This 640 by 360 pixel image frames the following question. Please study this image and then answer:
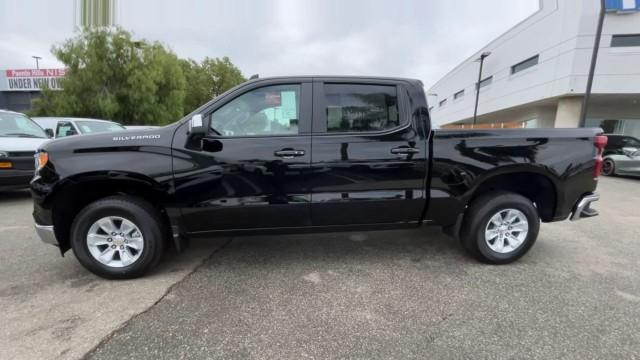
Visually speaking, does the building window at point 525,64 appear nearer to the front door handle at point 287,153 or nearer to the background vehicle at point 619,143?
the background vehicle at point 619,143

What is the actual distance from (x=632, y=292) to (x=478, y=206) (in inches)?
55.8

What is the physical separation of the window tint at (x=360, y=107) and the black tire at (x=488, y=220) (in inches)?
49.7

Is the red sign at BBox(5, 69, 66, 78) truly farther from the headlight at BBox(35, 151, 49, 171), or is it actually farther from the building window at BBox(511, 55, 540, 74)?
the building window at BBox(511, 55, 540, 74)

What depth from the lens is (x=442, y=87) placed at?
146 feet

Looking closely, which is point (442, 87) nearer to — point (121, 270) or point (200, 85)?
point (200, 85)

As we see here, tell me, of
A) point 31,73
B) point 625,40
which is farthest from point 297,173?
point 31,73

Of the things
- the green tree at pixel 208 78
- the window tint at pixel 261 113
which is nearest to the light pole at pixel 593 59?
the window tint at pixel 261 113

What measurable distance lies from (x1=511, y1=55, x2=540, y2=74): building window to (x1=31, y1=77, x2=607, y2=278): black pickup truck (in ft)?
78.4

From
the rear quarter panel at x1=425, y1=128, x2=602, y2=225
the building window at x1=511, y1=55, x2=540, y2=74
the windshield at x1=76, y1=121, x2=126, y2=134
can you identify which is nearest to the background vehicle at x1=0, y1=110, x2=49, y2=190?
the windshield at x1=76, y1=121, x2=126, y2=134

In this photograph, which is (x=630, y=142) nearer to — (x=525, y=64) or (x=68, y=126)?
(x=525, y=64)

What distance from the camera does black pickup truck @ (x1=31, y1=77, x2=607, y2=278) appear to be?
Answer: 2.84 m

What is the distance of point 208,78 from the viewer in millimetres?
29359

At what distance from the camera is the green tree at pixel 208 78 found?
2812 cm

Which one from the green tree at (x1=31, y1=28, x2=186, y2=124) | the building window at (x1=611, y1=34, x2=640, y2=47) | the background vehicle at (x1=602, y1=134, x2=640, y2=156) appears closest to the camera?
the background vehicle at (x1=602, y1=134, x2=640, y2=156)
